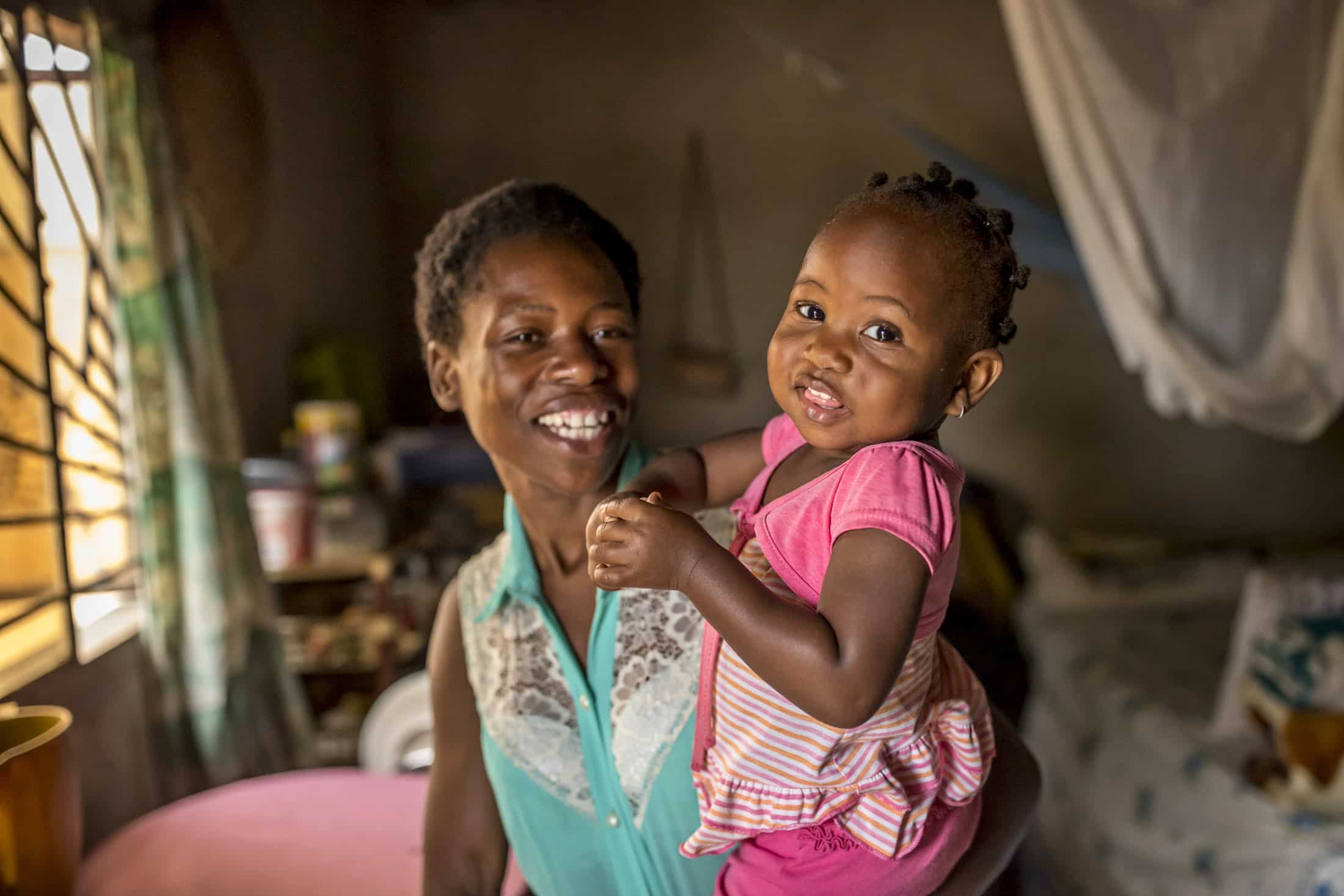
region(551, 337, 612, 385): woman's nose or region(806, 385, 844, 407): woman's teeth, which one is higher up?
region(551, 337, 612, 385): woman's nose

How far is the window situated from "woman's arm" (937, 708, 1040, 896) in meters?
1.29

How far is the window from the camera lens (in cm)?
148

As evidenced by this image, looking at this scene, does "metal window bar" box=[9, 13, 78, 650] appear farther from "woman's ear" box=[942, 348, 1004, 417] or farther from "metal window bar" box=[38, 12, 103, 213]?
"woman's ear" box=[942, 348, 1004, 417]

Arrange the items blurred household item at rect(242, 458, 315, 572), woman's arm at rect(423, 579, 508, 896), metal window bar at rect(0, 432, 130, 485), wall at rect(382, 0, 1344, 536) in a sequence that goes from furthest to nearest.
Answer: wall at rect(382, 0, 1344, 536) → blurred household item at rect(242, 458, 315, 572) → metal window bar at rect(0, 432, 130, 485) → woman's arm at rect(423, 579, 508, 896)

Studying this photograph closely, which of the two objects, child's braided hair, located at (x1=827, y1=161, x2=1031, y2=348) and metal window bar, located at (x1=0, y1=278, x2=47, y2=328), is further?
metal window bar, located at (x1=0, y1=278, x2=47, y2=328)

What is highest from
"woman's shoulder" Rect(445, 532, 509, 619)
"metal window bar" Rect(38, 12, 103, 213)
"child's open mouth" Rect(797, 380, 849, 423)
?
"metal window bar" Rect(38, 12, 103, 213)

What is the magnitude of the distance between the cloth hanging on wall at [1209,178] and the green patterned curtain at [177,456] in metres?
1.63

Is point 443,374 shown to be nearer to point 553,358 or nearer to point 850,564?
point 553,358

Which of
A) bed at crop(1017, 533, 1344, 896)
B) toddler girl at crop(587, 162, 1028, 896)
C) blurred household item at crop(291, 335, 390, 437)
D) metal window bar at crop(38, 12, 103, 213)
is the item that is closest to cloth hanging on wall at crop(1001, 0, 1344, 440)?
bed at crop(1017, 533, 1344, 896)

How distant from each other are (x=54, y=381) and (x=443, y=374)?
1.06m

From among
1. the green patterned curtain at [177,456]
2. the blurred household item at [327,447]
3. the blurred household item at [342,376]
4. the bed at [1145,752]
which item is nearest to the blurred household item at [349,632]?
the blurred household item at [327,447]

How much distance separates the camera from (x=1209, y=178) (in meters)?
1.80

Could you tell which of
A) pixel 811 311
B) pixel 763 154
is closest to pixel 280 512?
pixel 811 311

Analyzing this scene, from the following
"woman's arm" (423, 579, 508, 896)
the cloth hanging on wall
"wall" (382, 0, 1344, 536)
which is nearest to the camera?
"woman's arm" (423, 579, 508, 896)
